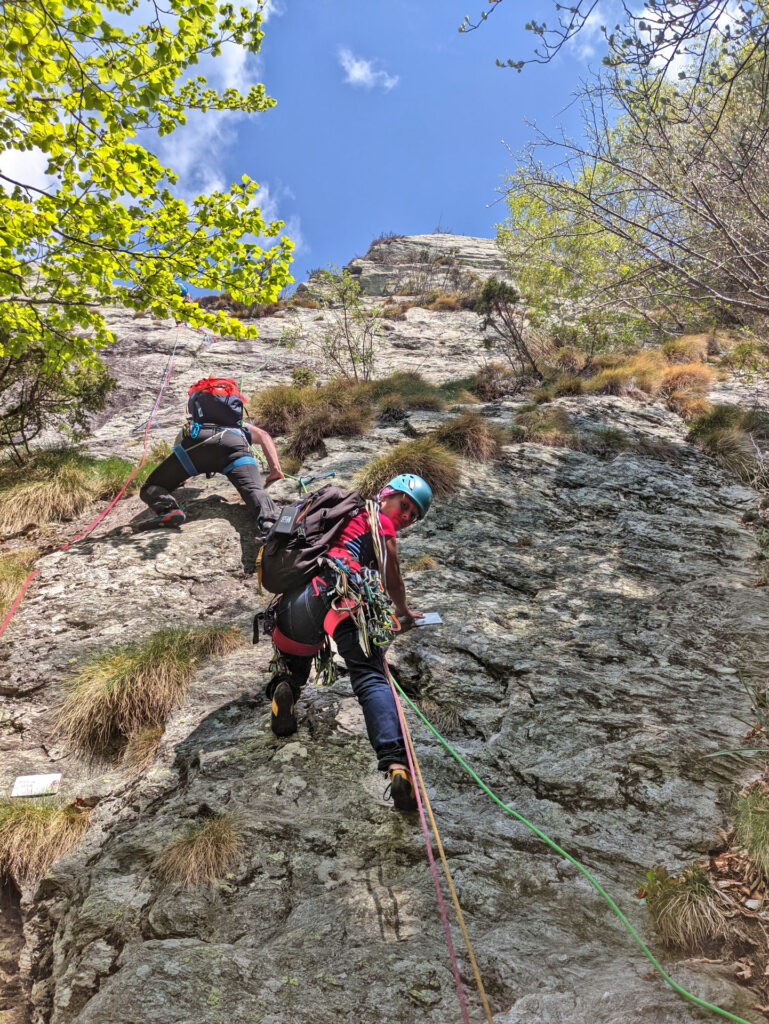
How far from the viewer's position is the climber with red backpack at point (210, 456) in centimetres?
608

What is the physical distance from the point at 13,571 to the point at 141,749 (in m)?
2.75

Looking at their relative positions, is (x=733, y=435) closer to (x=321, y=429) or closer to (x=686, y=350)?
(x=686, y=350)

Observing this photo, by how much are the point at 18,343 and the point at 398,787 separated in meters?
5.82

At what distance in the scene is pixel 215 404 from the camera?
20.4 feet

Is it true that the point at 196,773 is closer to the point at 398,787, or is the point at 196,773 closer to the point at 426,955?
the point at 398,787

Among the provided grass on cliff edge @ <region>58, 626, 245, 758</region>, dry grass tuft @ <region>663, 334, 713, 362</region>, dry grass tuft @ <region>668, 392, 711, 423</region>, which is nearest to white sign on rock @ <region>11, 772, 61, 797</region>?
grass on cliff edge @ <region>58, 626, 245, 758</region>

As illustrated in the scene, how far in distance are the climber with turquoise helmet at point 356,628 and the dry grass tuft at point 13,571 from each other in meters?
3.05

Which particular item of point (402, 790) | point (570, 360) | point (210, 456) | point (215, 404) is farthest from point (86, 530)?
point (570, 360)

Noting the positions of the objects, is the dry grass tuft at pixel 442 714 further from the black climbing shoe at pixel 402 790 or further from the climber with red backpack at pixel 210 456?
the climber with red backpack at pixel 210 456

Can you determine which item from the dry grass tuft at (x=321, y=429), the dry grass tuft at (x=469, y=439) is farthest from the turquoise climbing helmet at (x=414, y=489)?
the dry grass tuft at (x=321, y=429)

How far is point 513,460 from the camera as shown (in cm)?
848

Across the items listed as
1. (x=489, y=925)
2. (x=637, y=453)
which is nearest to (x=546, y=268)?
(x=637, y=453)

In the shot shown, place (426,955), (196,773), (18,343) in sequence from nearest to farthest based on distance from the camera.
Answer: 1. (426,955)
2. (196,773)
3. (18,343)

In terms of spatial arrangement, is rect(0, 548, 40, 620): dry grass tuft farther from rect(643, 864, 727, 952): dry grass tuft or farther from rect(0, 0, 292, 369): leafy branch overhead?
rect(643, 864, 727, 952): dry grass tuft
